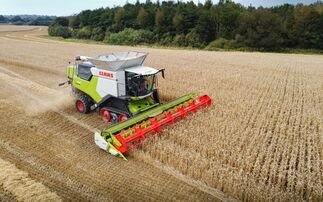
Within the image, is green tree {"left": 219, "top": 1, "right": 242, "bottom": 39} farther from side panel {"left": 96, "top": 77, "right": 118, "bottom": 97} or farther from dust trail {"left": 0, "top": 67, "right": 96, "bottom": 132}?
side panel {"left": 96, "top": 77, "right": 118, "bottom": 97}

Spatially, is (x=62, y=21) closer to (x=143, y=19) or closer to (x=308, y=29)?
(x=143, y=19)

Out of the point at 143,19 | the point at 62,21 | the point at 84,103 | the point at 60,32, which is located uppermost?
the point at 143,19

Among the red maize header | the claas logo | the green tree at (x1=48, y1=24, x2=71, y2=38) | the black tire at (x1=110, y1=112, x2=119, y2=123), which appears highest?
the claas logo

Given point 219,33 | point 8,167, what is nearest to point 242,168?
Result: point 8,167

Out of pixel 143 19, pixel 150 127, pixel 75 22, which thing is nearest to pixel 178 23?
pixel 143 19

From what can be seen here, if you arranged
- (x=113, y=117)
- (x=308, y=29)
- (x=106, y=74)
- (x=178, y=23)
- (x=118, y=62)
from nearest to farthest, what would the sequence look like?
(x=118, y=62)
(x=106, y=74)
(x=113, y=117)
(x=308, y=29)
(x=178, y=23)

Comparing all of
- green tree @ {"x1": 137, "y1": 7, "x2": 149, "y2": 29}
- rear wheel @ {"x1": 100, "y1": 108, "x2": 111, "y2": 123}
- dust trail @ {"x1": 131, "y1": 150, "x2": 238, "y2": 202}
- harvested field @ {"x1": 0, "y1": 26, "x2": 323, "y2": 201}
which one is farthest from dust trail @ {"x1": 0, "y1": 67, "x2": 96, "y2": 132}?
green tree @ {"x1": 137, "y1": 7, "x2": 149, "y2": 29}

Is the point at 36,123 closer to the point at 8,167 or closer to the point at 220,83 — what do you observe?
the point at 8,167
